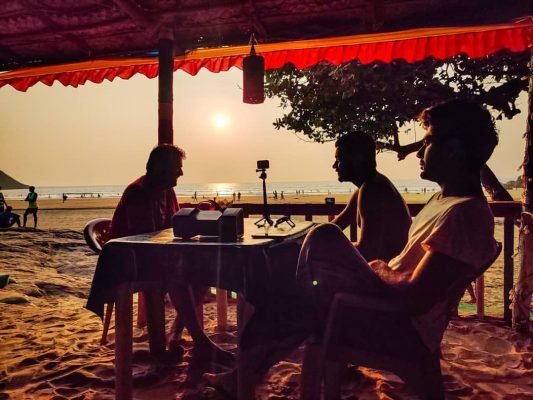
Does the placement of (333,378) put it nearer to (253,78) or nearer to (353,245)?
(353,245)

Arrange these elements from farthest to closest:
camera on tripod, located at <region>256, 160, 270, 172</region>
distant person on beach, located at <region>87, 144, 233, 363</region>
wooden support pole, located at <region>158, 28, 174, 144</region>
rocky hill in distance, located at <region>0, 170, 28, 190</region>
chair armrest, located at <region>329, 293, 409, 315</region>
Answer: rocky hill in distance, located at <region>0, 170, 28, 190</region> < wooden support pole, located at <region>158, 28, 174, 144</region> < distant person on beach, located at <region>87, 144, 233, 363</region> < camera on tripod, located at <region>256, 160, 270, 172</region> < chair armrest, located at <region>329, 293, 409, 315</region>

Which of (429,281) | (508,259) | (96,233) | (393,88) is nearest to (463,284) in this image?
(429,281)

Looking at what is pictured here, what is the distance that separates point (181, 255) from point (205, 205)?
1445mm

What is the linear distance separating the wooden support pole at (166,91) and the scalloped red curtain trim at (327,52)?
0.49 metres

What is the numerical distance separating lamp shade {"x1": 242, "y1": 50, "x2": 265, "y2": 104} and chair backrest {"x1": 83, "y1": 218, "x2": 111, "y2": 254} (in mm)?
1739

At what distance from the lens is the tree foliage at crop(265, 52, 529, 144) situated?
7086mm

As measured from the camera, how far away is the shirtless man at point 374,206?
234 centimetres

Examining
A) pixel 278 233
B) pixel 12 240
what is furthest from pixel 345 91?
pixel 12 240

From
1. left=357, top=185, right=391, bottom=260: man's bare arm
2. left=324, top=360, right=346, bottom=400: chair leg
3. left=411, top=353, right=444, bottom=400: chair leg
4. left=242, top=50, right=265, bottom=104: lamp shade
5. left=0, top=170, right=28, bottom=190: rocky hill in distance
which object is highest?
left=0, top=170, right=28, bottom=190: rocky hill in distance

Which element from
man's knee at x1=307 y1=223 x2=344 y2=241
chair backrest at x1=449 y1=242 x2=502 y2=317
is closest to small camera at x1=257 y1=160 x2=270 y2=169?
man's knee at x1=307 y1=223 x2=344 y2=241

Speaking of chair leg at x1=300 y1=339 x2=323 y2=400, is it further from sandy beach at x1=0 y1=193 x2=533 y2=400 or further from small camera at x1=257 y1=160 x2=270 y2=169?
small camera at x1=257 y1=160 x2=270 y2=169

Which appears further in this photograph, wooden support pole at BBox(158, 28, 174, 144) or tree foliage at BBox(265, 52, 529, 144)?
tree foliage at BBox(265, 52, 529, 144)

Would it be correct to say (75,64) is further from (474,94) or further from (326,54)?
(474,94)

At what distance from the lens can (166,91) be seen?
4691 mm
